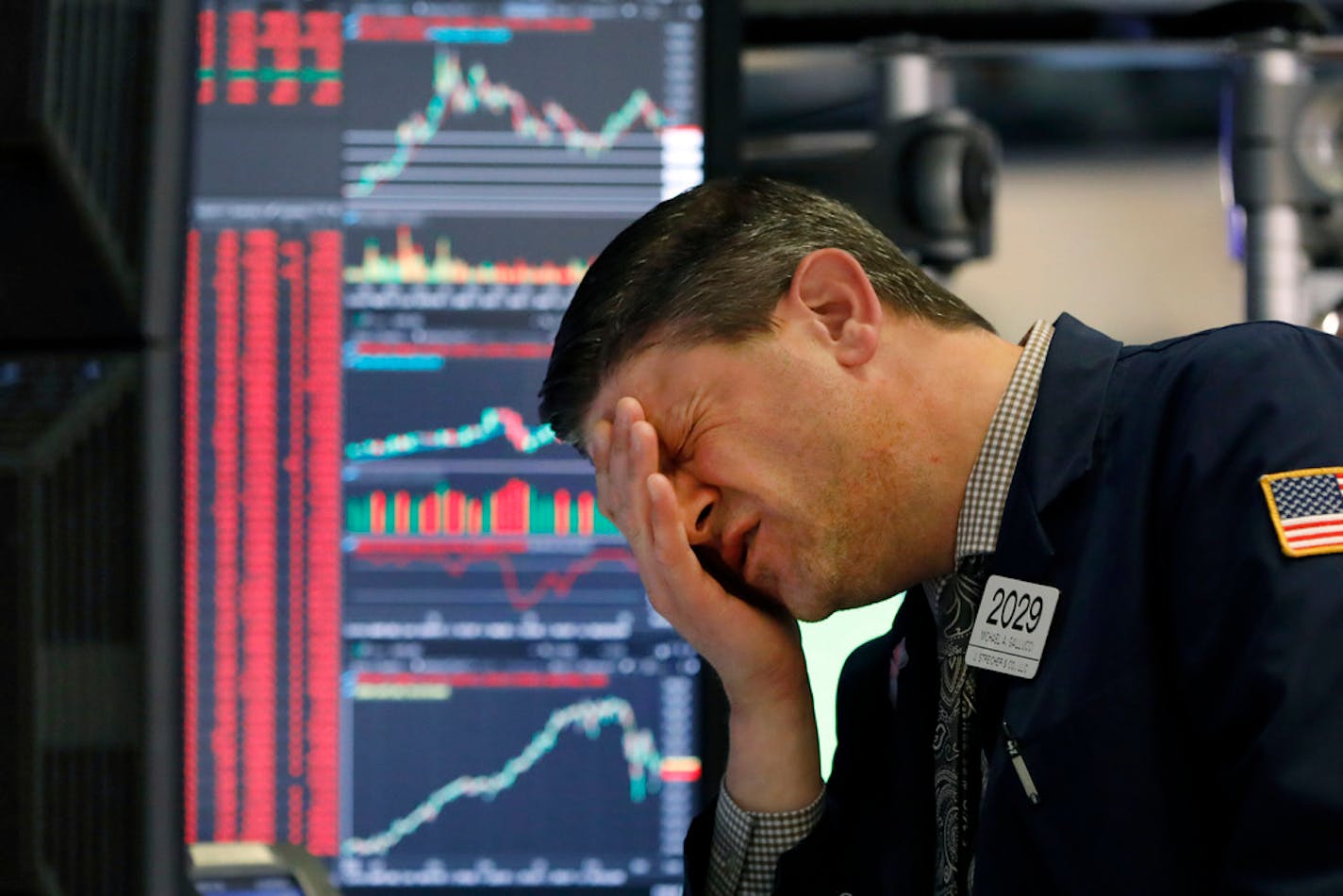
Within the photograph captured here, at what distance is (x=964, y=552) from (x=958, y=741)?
0.43 feet

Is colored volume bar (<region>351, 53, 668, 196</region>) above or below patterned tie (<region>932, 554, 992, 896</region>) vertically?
above

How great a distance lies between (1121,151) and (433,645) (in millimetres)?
1174

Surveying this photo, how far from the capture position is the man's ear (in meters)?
1.04

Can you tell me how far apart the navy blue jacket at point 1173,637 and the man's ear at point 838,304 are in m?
0.13

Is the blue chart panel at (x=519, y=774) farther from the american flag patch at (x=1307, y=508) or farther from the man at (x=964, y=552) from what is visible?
the american flag patch at (x=1307, y=508)

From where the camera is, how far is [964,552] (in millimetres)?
1040

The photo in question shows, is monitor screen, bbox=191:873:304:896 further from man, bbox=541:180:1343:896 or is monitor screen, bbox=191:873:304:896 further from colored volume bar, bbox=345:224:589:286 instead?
colored volume bar, bbox=345:224:589:286

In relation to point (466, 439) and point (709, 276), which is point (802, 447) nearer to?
point (709, 276)

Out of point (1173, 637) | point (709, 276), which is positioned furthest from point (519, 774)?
point (1173, 637)

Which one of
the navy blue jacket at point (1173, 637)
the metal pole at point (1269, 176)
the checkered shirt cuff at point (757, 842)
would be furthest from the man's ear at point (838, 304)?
the metal pole at point (1269, 176)

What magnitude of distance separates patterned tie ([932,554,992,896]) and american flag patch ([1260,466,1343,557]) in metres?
0.22

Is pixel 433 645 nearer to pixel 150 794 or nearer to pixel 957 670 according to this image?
pixel 957 670

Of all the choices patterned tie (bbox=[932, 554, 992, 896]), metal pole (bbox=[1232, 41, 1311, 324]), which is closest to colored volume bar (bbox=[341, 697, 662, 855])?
patterned tie (bbox=[932, 554, 992, 896])

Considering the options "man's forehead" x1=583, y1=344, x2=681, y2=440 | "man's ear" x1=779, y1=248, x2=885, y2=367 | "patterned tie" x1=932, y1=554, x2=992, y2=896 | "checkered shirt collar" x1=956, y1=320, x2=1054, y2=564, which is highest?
"man's ear" x1=779, y1=248, x2=885, y2=367
